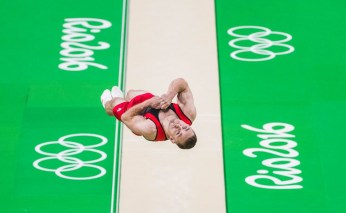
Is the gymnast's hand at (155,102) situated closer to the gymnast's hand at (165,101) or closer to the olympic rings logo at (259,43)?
the gymnast's hand at (165,101)

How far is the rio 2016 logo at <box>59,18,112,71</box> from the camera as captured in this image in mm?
8758

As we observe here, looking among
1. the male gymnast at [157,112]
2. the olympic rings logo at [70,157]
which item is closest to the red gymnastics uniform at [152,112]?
the male gymnast at [157,112]

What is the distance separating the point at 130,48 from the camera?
29.6ft

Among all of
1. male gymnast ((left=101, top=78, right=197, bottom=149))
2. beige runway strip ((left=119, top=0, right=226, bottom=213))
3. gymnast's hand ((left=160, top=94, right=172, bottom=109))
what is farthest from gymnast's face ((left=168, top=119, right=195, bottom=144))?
gymnast's hand ((left=160, top=94, right=172, bottom=109))

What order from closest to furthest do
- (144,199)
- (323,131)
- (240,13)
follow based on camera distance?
(144,199) < (323,131) < (240,13)

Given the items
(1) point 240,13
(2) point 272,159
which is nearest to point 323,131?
(2) point 272,159

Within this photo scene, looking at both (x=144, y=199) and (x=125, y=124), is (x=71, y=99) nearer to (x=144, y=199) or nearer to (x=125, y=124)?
(x=125, y=124)

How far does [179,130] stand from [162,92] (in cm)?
76

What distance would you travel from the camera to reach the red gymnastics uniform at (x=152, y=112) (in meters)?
8.06

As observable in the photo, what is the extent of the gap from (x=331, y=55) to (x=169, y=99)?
2478 millimetres

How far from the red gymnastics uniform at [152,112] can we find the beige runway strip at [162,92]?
12cm

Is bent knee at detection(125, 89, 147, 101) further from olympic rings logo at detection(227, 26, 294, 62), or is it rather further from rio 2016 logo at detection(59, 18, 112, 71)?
olympic rings logo at detection(227, 26, 294, 62)

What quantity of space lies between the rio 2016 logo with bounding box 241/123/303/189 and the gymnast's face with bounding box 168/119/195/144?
770 mm

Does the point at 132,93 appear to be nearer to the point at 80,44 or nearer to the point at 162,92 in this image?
the point at 162,92
